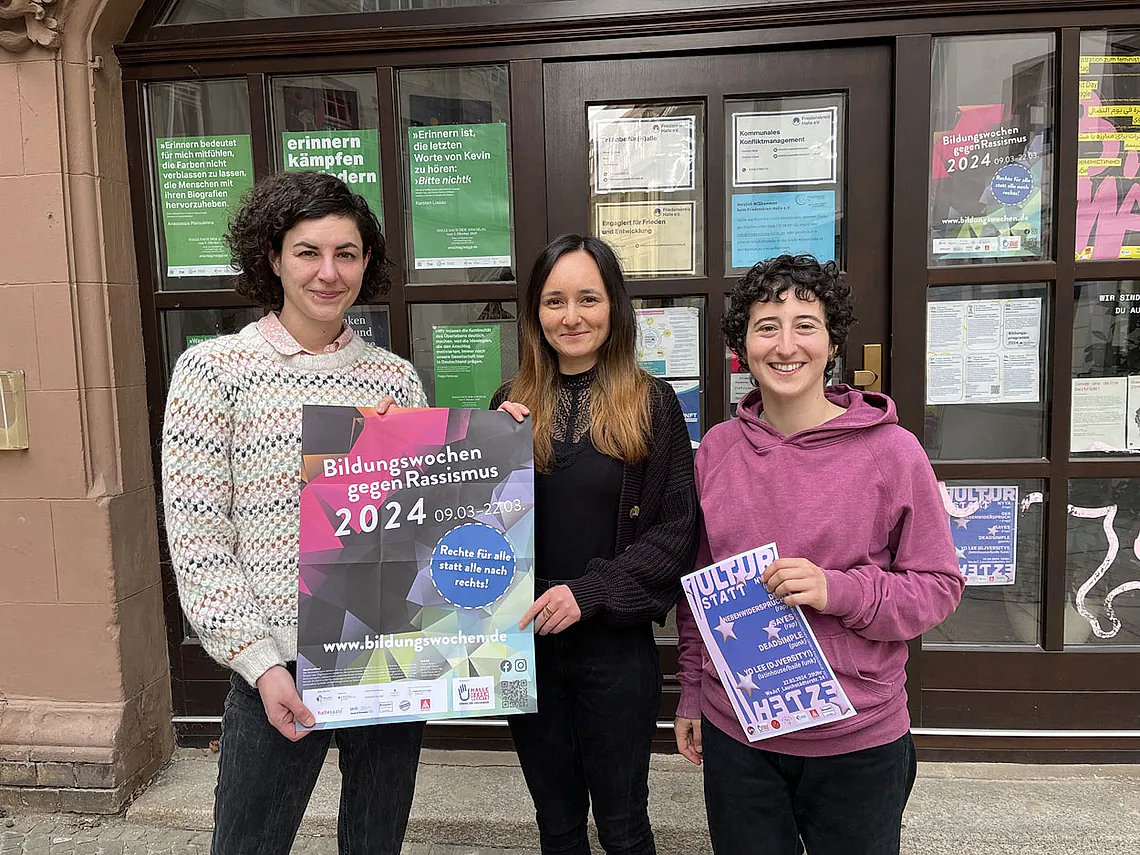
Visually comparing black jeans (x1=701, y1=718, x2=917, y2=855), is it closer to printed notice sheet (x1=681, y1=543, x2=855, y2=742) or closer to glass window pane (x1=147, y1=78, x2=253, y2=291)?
printed notice sheet (x1=681, y1=543, x2=855, y2=742)

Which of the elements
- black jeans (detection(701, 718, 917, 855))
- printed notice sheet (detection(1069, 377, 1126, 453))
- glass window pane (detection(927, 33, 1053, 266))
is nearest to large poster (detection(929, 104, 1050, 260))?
glass window pane (detection(927, 33, 1053, 266))

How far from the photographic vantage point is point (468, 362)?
118 inches

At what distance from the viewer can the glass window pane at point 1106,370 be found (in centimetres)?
280

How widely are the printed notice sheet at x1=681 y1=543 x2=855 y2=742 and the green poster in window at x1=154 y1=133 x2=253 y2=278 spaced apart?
2409 millimetres

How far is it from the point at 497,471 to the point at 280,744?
782mm

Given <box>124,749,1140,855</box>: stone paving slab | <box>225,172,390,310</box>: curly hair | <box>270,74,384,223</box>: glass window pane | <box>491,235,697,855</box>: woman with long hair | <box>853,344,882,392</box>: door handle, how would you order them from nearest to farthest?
<box>225,172,390,310</box>: curly hair, <box>491,235,697,855</box>: woman with long hair, <box>124,749,1140,855</box>: stone paving slab, <box>853,344,882,392</box>: door handle, <box>270,74,384,223</box>: glass window pane

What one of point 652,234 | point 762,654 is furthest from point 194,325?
point 762,654

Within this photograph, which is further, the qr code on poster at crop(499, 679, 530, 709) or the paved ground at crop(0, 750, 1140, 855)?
the paved ground at crop(0, 750, 1140, 855)

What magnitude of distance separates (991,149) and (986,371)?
810mm

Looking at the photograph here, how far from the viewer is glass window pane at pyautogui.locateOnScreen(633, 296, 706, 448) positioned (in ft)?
9.50

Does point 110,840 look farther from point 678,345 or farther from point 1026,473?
point 1026,473

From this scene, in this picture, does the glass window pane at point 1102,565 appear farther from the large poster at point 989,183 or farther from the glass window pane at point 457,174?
the glass window pane at point 457,174

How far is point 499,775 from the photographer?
2.96 meters

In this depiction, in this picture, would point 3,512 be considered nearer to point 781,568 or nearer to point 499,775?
point 499,775
